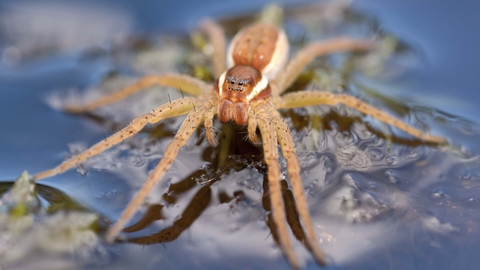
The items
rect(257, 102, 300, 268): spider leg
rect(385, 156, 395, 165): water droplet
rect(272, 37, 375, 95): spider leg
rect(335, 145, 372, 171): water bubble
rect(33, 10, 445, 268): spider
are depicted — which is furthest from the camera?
rect(272, 37, 375, 95): spider leg

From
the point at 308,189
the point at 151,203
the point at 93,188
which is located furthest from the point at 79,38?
the point at 308,189

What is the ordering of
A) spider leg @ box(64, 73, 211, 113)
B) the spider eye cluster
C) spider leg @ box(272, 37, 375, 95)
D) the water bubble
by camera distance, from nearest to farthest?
the water bubble → the spider eye cluster → spider leg @ box(64, 73, 211, 113) → spider leg @ box(272, 37, 375, 95)

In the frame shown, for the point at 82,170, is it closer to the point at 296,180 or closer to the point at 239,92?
the point at 239,92

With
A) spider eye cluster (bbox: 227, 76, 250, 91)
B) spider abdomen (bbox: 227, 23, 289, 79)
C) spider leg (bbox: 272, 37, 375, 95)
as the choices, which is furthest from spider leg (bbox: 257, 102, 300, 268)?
spider abdomen (bbox: 227, 23, 289, 79)

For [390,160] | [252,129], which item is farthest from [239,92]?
[390,160]

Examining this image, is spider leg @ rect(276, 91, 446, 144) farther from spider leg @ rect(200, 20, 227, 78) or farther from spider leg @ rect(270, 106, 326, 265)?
spider leg @ rect(200, 20, 227, 78)

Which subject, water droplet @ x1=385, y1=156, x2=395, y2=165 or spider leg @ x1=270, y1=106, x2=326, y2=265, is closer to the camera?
spider leg @ x1=270, y1=106, x2=326, y2=265

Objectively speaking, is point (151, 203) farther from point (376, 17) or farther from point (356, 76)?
point (376, 17)
